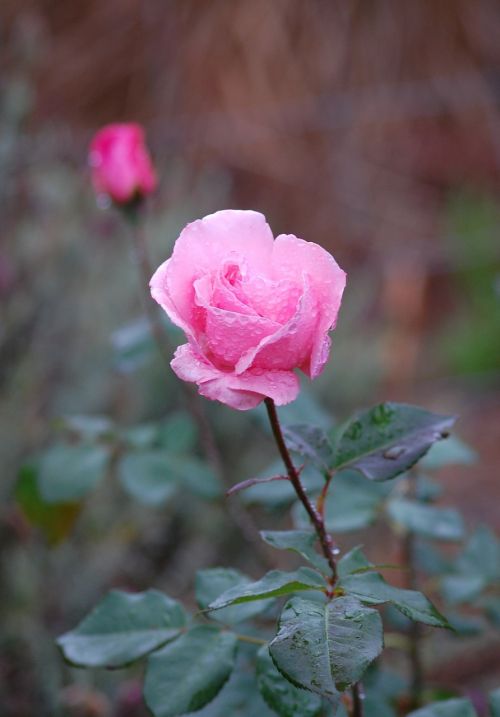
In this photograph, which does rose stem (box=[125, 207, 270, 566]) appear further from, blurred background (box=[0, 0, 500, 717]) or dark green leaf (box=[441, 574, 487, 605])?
dark green leaf (box=[441, 574, 487, 605])

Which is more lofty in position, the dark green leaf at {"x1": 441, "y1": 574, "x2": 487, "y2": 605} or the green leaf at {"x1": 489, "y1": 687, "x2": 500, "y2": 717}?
the green leaf at {"x1": 489, "y1": 687, "x2": 500, "y2": 717}

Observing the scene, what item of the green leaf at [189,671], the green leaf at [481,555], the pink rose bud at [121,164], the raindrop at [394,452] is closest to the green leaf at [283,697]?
the green leaf at [189,671]

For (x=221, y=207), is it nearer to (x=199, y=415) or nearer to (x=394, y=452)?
(x=199, y=415)

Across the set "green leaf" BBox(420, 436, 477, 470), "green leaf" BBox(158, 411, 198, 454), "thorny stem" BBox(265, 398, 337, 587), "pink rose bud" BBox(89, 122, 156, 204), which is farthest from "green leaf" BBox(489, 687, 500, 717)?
"pink rose bud" BBox(89, 122, 156, 204)

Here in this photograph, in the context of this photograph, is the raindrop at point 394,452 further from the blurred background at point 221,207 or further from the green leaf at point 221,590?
the blurred background at point 221,207

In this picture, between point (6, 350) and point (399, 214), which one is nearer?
point (6, 350)

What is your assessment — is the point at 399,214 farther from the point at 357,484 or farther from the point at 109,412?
the point at 357,484

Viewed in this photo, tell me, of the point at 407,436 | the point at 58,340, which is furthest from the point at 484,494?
the point at 407,436
